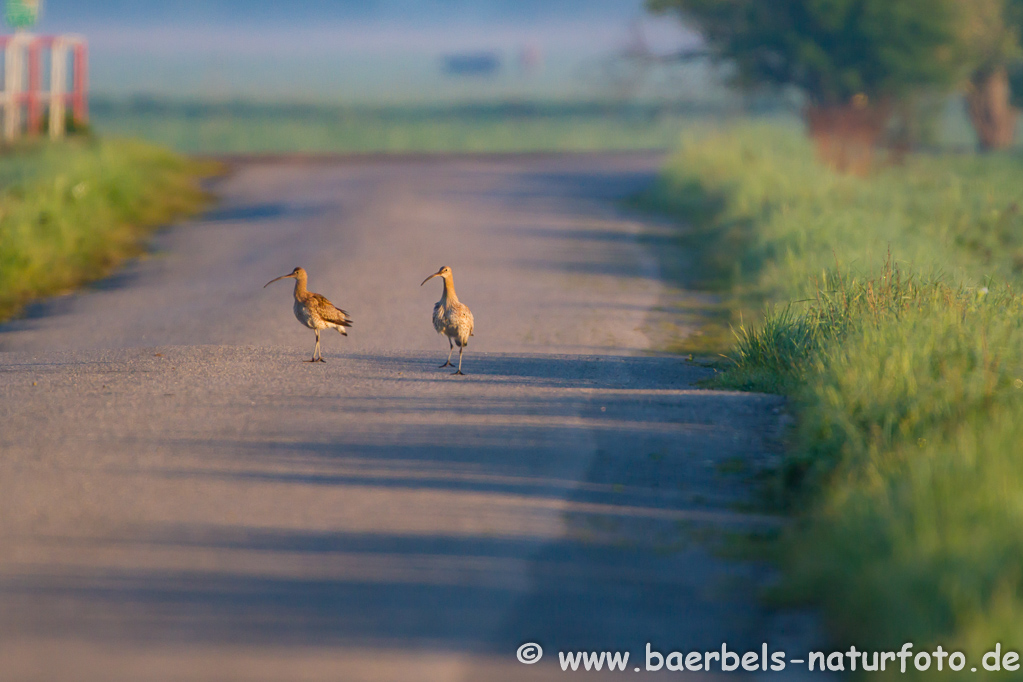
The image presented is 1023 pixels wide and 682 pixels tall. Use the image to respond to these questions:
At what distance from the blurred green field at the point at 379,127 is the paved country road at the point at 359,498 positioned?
23746 millimetres

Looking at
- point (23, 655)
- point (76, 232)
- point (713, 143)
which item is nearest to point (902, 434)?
point (23, 655)

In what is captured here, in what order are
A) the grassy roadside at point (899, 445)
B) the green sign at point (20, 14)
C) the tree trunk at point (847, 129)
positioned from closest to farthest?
1. the grassy roadside at point (899, 445)
2. the green sign at point (20, 14)
3. the tree trunk at point (847, 129)

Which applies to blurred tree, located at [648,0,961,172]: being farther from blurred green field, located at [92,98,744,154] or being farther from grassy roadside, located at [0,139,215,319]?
grassy roadside, located at [0,139,215,319]

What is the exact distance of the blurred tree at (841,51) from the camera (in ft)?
82.5

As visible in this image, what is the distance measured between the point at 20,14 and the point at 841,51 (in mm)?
16197

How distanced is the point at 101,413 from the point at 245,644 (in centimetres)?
328

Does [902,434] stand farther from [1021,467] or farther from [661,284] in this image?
[661,284]

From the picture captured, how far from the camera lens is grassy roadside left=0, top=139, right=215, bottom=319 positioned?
1392cm

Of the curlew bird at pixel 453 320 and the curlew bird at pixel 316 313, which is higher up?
the curlew bird at pixel 316 313

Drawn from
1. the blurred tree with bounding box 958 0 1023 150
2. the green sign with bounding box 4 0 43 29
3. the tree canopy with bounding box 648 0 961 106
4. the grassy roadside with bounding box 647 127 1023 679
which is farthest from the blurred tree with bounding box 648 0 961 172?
the grassy roadside with bounding box 647 127 1023 679

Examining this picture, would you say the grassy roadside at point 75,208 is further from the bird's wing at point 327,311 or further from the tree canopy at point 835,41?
the tree canopy at point 835,41

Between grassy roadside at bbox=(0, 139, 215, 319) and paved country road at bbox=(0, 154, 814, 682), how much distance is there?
228 cm

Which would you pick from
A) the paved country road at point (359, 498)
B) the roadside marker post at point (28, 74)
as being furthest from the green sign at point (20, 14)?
the paved country road at point (359, 498)

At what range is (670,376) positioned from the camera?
884 centimetres
